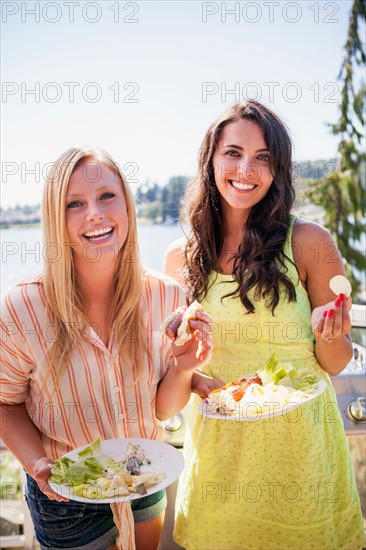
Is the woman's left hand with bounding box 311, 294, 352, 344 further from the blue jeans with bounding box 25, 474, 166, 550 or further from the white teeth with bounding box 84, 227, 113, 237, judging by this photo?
the blue jeans with bounding box 25, 474, 166, 550

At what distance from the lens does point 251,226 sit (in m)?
2.21

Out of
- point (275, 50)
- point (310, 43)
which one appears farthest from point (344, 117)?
point (310, 43)

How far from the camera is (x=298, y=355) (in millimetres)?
2062

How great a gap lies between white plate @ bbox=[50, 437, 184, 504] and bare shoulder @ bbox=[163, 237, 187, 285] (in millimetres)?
698

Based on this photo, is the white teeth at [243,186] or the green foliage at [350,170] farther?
the green foliage at [350,170]

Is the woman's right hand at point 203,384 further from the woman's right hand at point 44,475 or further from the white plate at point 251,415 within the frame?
the woman's right hand at point 44,475

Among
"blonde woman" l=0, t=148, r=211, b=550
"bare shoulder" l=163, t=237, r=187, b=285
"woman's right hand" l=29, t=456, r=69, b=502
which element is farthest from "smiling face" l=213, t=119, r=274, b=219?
"woman's right hand" l=29, t=456, r=69, b=502

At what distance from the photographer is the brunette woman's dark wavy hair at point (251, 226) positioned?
2053 mm

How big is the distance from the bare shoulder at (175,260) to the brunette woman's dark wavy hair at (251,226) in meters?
0.05

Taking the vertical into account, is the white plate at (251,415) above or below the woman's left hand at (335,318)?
below

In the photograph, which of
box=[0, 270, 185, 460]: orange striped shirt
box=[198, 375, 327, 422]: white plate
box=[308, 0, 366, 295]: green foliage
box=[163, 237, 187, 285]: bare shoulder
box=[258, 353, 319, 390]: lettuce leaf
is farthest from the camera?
box=[308, 0, 366, 295]: green foliage

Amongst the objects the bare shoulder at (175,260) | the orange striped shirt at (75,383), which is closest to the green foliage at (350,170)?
the bare shoulder at (175,260)

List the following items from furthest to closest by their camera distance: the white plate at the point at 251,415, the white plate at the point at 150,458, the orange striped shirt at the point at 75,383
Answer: the orange striped shirt at the point at 75,383 → the white plate at the point at 251,415 → the white plate at the point at 150,458

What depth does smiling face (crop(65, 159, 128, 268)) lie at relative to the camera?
1760 millimetres
